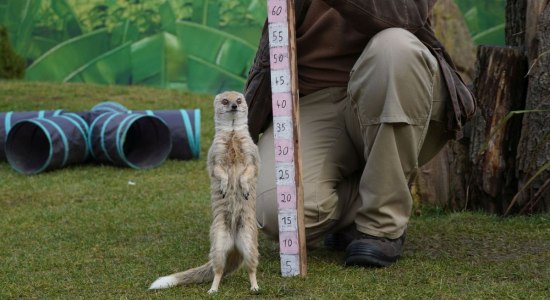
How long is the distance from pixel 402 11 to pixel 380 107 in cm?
43

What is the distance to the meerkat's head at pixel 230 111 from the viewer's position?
3.27 m

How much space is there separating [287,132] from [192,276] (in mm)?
661

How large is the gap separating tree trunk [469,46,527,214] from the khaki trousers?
2.94ft

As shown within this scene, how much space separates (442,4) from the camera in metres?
9.08

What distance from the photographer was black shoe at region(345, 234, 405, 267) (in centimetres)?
362

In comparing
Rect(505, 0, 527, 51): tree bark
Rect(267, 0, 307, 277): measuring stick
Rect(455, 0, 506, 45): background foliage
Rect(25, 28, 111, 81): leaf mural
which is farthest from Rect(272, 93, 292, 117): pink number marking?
Rect(25, 28, 111, 81): leaf mural

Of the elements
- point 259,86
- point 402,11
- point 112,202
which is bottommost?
point 112,202

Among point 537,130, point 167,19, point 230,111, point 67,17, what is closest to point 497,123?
point 537,130

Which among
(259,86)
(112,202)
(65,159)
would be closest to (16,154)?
(65,159)

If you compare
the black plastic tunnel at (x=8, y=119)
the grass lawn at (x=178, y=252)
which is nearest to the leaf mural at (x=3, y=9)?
the black plastic tunnel at (x=8, y=119)

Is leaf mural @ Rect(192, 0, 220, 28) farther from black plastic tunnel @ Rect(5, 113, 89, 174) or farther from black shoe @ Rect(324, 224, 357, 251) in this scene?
black shoe @ Rect(324, 224, 357, 251)

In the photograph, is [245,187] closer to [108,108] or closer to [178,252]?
[178,252]

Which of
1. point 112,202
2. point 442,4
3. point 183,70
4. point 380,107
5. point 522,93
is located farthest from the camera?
point 183,70

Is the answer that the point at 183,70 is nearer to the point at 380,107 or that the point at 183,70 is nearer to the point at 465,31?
the point at 465,31
